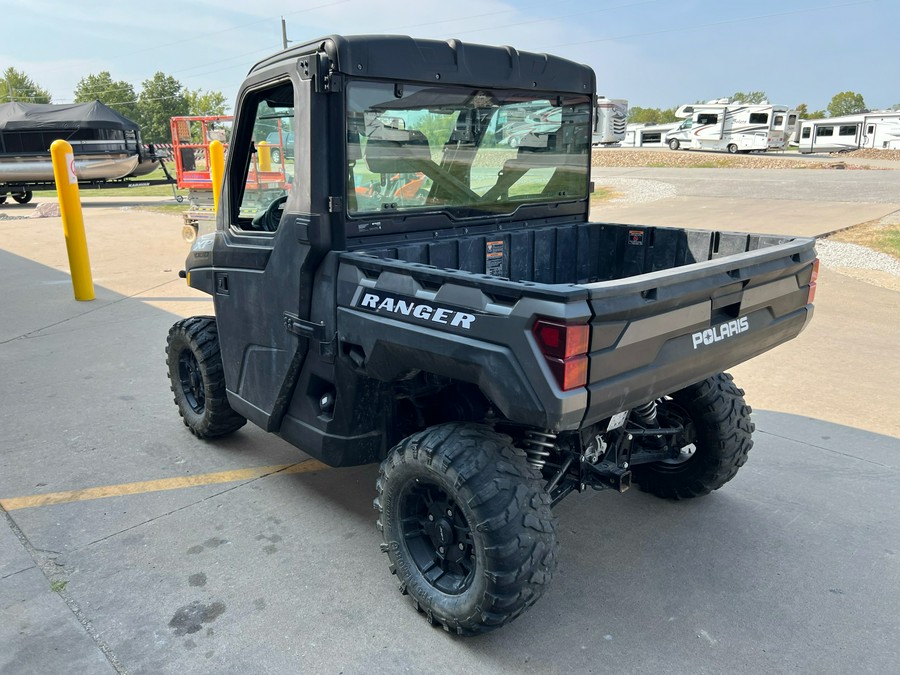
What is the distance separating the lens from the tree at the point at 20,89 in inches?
2849

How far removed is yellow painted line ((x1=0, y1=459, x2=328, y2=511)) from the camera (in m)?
3.87

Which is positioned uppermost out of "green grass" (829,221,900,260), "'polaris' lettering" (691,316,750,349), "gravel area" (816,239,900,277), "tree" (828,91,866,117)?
"tree" (828,91,866,117)

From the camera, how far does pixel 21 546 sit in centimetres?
344

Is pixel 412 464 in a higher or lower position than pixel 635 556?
higher

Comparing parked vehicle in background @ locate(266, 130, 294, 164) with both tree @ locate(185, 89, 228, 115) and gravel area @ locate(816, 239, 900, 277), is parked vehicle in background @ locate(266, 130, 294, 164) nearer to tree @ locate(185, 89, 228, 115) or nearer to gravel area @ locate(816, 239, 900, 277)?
gravel area @ locate(816, 239, 900, 277)

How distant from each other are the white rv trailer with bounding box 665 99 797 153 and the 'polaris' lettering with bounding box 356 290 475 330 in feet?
133

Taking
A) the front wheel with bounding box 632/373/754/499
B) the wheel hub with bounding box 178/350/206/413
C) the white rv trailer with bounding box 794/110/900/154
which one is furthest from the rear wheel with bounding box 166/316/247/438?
the white rv trailer with bounding box 794/110/900/154

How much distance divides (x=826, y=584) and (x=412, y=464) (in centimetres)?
192

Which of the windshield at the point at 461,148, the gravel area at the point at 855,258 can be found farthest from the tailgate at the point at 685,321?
the gravel area at the point at 855,258

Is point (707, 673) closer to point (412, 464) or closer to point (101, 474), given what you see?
point (412, 464)

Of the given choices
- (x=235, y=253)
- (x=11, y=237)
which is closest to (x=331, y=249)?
(x=235, y=253)

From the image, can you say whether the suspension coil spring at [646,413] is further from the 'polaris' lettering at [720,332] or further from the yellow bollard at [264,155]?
the yellow bollard at [264,155]

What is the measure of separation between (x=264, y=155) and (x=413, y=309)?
164 cm

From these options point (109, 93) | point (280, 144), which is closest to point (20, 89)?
point (109, 93)
